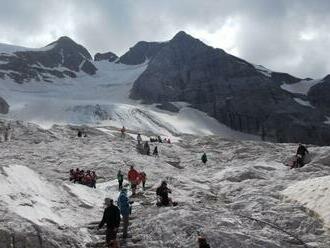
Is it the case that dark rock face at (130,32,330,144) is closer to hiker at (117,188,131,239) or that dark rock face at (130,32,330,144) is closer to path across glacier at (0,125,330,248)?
path across glacier at (0,125,330,248)

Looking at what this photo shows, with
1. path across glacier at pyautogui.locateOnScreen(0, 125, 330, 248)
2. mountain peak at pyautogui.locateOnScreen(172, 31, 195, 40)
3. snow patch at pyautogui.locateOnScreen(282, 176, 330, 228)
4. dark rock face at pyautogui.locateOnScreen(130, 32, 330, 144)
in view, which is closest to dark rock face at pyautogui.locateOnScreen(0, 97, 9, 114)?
dark rock face at pyautogui.locateOnScreen(130, 32, 330, 144)

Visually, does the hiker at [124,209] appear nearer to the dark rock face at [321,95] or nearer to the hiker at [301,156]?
the hiker at [301,156]

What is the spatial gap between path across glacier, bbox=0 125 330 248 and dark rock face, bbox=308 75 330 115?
112914mm

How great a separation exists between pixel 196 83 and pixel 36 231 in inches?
5802

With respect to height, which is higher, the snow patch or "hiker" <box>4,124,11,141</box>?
"hiker" <box>4,124,11,141</box>

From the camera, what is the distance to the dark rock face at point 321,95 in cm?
16112

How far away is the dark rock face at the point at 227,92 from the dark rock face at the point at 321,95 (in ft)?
27.3

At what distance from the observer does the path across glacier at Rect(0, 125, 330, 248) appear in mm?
22391

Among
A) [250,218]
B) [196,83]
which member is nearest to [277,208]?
[250,218]

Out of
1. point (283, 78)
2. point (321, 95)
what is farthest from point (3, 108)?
point (283, 78)

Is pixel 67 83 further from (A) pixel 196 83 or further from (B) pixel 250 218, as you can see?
(B) pixel 250 218

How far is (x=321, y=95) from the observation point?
166000 mm

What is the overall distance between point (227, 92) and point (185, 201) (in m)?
130

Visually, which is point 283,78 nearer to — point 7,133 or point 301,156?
point 7,133
